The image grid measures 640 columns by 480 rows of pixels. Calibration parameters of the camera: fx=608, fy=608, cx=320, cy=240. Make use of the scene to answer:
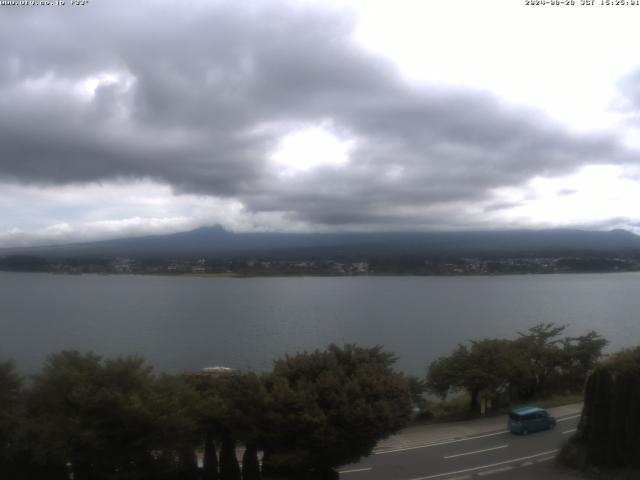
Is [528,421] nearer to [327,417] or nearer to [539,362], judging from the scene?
[327,417]

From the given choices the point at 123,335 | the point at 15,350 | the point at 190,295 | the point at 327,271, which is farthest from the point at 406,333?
the point at 327,271

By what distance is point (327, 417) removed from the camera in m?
11.4

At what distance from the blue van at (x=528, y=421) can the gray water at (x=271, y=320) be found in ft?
39.4

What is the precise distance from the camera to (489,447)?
1647 centimetres

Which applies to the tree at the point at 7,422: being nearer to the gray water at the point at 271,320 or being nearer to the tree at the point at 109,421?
the tree at the point at 109,421

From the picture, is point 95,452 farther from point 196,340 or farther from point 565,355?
point 196,340

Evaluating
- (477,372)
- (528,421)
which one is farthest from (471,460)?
(477,372)

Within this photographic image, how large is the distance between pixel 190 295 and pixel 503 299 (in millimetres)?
→ 43964

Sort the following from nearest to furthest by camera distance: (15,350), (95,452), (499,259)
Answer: (95,452)
(15,350)
(499,259)

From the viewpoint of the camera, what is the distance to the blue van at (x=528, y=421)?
57.4 ft

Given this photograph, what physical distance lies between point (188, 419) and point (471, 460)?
302 inches

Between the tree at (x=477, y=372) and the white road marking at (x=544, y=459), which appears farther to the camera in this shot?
the tree at (x=477, y=372)

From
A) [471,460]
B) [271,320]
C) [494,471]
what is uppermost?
[494,471]

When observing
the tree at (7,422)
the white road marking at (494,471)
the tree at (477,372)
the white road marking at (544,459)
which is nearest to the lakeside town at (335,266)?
the tree at (477,372)
